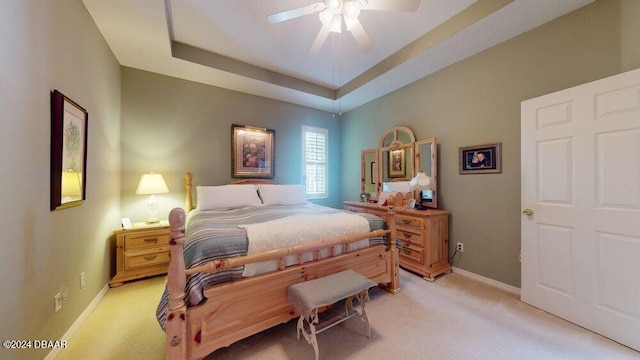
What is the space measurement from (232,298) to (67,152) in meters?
1.66

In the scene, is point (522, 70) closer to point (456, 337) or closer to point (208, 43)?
point (456, 337)

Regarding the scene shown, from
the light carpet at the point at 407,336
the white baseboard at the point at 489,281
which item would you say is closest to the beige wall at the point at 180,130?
the light carpet at the point at 407,336

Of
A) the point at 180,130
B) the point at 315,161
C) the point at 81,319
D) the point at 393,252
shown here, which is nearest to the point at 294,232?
the point at 393,252

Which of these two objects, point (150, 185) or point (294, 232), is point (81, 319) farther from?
point (294, 232)

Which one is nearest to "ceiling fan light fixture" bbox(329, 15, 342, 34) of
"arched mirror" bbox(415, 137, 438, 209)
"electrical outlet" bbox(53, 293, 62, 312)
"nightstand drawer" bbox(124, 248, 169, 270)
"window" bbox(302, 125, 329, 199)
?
"arched mirror" bbox(415, 137, 438, 209)

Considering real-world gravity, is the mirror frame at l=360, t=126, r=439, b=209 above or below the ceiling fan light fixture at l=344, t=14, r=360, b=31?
below

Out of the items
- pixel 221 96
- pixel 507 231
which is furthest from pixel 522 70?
pixel 221 96

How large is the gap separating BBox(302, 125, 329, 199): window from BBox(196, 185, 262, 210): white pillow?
138cm

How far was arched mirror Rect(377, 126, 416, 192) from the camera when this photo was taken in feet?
11.1

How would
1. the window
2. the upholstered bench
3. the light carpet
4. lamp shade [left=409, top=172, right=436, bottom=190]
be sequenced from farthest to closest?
1. the window
2. lamp shade [left=409, top=172, right=436, bottom=190]
3. the light carpet
4. the upholstered bench

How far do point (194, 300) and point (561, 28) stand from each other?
12.4 ft

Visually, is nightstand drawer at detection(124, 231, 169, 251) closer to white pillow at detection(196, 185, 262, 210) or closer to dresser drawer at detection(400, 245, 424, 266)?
white pillow at detection(196, 185, 262, 210)

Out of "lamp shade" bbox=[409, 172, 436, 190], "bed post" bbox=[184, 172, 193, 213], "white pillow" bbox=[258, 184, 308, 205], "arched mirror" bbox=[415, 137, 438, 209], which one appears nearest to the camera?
"lamp shade" bbox=[409, 172, 436, 190]

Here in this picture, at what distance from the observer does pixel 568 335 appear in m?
1.71
